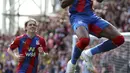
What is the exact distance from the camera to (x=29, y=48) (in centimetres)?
1036

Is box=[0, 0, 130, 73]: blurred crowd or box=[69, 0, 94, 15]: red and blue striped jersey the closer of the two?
box=[69, 0, 94, 15]: red and blue striped jersey

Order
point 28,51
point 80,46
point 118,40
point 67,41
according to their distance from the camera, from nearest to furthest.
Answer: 1. point 80,46
2. point 118,40
3. point 28,51
4. point 67,41

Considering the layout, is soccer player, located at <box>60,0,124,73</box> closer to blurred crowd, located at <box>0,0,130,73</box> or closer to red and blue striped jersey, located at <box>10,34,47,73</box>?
red and blue striped jersey, located at <box>10,34,47,73</box>

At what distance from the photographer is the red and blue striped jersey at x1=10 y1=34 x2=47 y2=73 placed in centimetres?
1030

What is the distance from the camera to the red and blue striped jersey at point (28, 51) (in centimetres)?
1030

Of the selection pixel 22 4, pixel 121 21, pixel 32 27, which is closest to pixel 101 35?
pixel 32 27

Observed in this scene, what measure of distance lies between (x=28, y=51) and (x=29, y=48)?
8 centimetres

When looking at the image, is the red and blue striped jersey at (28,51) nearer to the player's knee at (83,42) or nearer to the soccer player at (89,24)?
the soccer player at (89,24)

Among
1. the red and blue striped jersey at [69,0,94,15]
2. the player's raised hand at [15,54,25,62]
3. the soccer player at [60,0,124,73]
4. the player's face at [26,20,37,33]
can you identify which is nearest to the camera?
the soccer player at [60,0,124,73]

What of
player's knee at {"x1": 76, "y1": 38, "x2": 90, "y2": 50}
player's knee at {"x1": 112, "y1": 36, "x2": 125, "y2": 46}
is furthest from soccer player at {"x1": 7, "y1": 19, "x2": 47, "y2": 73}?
player's knee at {"x1": 112, "y1": 36, "x2": 125, "y2": 46}

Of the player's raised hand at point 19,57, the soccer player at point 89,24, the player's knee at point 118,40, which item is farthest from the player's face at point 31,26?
the player's knee at point 118,40

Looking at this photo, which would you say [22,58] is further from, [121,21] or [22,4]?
[22,4]

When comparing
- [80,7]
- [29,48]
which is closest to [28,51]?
[29,48]

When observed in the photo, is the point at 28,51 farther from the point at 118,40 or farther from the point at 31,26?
the point at 118,40
